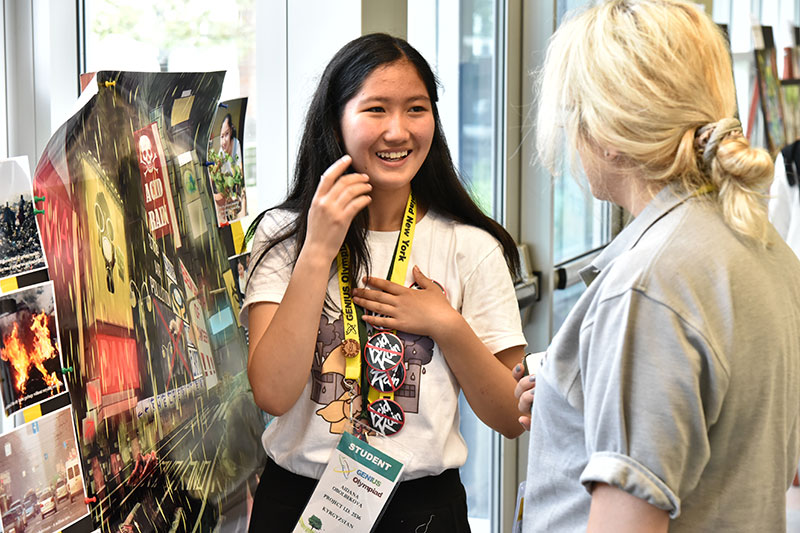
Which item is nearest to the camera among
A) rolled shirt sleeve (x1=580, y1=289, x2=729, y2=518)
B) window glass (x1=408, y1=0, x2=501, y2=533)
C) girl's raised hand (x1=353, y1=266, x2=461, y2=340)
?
rolled shirt sleeve (x1=580, y1=289, x2=729, y2=518)

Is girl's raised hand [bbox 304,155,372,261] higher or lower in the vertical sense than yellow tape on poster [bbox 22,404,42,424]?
higher

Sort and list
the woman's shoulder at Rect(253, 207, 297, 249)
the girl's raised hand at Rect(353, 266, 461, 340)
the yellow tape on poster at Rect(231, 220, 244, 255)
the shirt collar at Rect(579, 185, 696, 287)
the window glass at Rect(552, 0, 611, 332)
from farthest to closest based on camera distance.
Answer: the window glass at Rect(552, 0, 611, 332) < the yellow tape on poster at Rect(231, 220, 244, 255) < the woman's shoulder at Rect(253, 207, 297, 249) < the girl's raised hand at Rect(353, 266, 461, 340) < the shirt collar at Rect(579, 185, 696, 287)

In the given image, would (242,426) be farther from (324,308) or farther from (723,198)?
(723,198)

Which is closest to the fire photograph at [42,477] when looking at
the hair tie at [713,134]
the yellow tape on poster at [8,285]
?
the yellow tape on poster at [8,285]

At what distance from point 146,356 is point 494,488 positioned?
2.24 meters

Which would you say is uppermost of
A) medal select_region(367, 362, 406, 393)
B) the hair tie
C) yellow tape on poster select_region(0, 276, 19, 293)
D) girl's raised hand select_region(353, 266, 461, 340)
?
the hair tie

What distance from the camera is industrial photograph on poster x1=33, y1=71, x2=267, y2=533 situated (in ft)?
4.26

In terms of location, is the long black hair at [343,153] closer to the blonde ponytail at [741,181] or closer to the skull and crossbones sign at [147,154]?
the skull and crossbones sign at [147,154]

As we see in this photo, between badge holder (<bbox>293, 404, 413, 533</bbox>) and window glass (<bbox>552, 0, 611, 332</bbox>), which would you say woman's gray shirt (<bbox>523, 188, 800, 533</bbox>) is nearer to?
badge holder (<bbox>293, 404, 413, 533</bbox>)

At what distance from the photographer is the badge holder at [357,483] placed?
1579 mm

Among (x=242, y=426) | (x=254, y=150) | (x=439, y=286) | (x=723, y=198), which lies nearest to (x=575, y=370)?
(x=723, y=198)

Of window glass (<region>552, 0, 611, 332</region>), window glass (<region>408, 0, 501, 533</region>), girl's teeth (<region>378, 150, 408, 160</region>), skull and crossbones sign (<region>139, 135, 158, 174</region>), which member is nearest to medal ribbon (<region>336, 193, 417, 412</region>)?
girl's teeth (<region>378, 150, 408, 160</region>)

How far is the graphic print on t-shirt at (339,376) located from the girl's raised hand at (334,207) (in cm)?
17

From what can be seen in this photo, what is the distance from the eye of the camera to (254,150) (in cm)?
230
